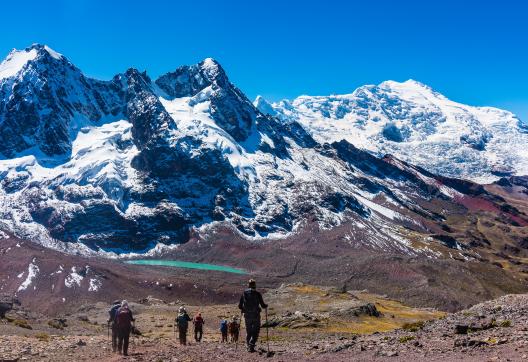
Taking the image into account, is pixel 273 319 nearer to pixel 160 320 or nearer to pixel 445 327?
pixel 160 320

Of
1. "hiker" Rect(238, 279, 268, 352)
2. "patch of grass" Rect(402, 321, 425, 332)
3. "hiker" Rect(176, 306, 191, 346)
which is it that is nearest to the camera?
"hiker" Rect(238, 279, 268, 352)

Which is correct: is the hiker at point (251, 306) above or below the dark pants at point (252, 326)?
above

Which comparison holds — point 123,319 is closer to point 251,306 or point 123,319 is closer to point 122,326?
point 122,326

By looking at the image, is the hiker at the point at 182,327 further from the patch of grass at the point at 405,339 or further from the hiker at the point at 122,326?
the patch of grass at the point at 405,339

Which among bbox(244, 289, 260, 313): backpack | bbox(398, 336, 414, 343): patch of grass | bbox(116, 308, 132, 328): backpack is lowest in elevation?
bbox(398, 336, 414, 343): patch of grass

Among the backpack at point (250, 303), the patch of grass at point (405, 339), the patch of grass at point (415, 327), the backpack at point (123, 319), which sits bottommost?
the patch of grass at point (405, 339)

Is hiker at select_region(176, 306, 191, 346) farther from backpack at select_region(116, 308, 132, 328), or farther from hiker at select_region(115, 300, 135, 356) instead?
backpack at select_region(116, 308, 132, 328)

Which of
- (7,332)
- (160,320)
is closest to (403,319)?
(160,320)

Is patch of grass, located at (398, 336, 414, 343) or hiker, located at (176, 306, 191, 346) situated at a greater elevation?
hiker, located at (176, 306, 191, 346)

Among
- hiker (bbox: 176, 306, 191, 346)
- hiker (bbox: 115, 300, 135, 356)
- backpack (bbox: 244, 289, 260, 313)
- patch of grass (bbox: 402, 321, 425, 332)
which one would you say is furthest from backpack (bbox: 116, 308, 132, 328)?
patch of grass (bbox: 402, 321, 425, 332)

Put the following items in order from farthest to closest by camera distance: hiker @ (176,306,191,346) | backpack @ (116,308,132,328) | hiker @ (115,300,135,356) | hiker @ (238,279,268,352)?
1. hiker @ (176,306,191,346)
2. backpack @ (116,308,132,328)
3. hiker @ (115,300,135,356)
4. hiker @ (238,279,268,352)

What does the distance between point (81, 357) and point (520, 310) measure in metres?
34.6

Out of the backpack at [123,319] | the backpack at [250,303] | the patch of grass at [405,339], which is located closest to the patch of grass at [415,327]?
the patch of grass at [405,339]

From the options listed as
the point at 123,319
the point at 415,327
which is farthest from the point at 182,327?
the point at 415,327
